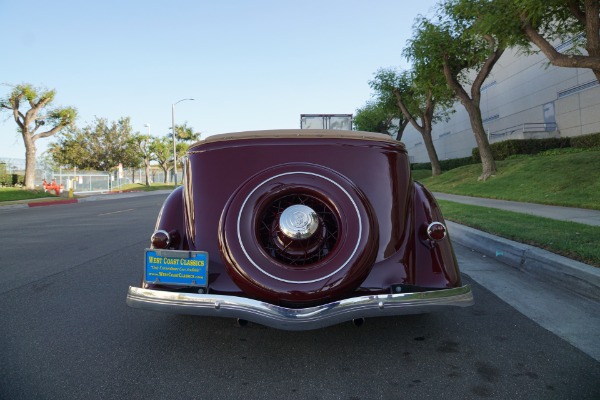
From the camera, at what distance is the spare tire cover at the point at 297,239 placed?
98.6 inches

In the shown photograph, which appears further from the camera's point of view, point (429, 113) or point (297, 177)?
point (429, 113)

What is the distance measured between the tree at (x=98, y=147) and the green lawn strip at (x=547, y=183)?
39898 millimetres

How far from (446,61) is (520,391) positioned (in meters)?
18.9

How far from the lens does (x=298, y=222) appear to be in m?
2.57

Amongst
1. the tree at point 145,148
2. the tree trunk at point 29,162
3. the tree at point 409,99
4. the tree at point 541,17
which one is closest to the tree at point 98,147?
the tree at point 145,148

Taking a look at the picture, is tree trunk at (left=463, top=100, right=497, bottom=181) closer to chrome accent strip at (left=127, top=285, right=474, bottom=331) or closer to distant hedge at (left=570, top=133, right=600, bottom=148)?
distant hedge at (left=570, top=133, right=600, bottom=148)

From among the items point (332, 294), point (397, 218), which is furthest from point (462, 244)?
point (332, 294)

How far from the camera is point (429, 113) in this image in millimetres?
27422

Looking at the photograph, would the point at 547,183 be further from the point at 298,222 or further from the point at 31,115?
the point at 31,115

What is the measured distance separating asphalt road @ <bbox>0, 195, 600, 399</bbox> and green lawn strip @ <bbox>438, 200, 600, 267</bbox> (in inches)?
63.4

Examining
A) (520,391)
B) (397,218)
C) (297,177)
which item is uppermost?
(297,177)

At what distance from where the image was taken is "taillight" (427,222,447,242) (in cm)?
285

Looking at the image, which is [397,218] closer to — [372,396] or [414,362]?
[414,362]

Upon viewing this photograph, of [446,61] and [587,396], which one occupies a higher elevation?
[446,61]
